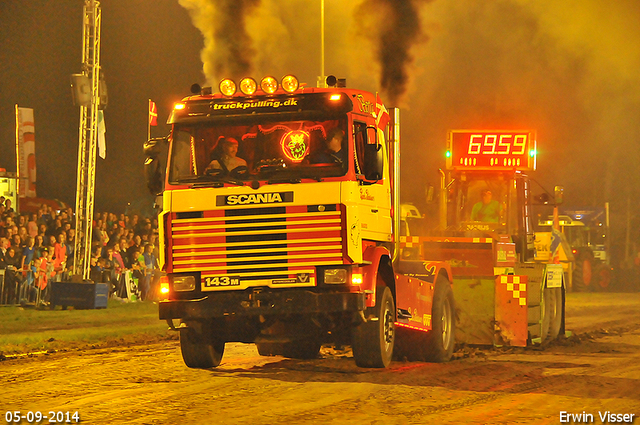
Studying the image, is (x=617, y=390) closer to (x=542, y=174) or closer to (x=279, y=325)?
(x=279, y=325)

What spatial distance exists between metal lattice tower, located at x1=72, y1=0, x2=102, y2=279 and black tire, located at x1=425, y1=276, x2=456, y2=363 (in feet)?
37.1

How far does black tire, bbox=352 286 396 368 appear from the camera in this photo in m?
10.7

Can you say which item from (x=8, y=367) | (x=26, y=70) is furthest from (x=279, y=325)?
(x=26, y=70)

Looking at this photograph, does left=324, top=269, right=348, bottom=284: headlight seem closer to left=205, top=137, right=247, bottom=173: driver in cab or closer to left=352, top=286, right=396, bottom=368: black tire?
left=352, top=286, right=396, bottom=368: black tire

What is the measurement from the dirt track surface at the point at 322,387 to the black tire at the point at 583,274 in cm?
2192

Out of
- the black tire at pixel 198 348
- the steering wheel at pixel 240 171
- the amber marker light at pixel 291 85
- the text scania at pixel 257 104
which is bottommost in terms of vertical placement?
the black tire at pixel 198 348

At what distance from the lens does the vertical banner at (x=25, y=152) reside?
1283 inches

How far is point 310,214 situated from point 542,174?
38.6 meters

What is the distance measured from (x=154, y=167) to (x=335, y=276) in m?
2.46

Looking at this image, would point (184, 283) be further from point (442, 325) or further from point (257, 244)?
point (442, 325)

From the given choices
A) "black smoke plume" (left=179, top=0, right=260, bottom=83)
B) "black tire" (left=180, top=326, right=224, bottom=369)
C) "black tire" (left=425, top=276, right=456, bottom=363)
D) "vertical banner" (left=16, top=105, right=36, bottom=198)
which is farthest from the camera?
"vertical banner" (left=16, top=105, right=36, bottom=198)

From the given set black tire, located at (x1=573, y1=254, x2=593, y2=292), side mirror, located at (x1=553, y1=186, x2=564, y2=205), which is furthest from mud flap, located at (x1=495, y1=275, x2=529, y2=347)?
black tire, located at (x1=573, y1=254, x2=593, y2=292)

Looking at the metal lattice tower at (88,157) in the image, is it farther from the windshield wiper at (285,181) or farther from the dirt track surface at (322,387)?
the windshield wiper at (285,181)

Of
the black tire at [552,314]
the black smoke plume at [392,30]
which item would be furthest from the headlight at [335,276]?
the black smoke plume at [392,30]
